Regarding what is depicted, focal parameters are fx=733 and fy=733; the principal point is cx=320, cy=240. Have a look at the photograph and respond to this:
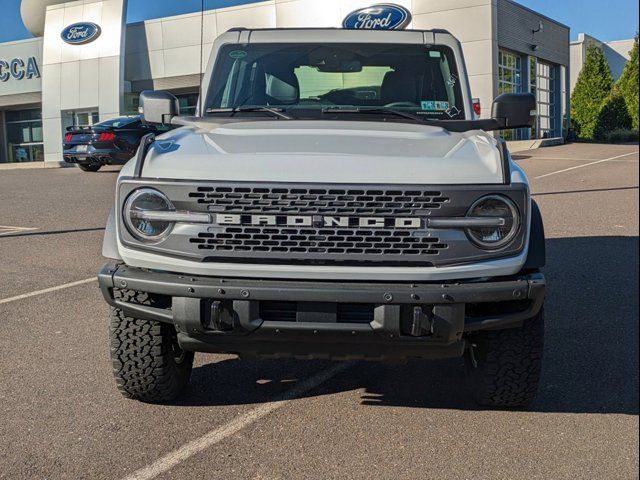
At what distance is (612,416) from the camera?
3.66 meters

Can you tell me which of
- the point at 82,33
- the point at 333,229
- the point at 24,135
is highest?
the point at 82,33

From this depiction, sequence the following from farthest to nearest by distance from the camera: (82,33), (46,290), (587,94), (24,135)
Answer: (24,135) < (82,33) < (587,94) < (46,290)

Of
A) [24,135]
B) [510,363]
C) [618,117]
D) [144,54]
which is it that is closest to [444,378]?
[510,363]

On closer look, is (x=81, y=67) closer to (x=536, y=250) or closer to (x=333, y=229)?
(x=333, y=229)

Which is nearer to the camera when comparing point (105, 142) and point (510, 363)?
point (510, 363)

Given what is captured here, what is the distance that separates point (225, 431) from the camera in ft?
11.7

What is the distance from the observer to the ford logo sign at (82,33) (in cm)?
3519

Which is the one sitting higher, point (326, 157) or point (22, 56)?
point (22, 56)

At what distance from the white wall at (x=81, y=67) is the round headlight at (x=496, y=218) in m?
A: 33.4

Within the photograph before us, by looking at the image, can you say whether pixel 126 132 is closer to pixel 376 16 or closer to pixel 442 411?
pixel 376 16

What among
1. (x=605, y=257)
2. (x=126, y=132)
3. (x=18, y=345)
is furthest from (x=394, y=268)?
(x=126, y=132)

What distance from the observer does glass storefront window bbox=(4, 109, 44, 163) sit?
1678 inches

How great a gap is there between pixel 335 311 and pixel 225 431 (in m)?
0.97

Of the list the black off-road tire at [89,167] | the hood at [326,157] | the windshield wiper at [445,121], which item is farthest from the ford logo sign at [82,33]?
the hood at [326,157]
